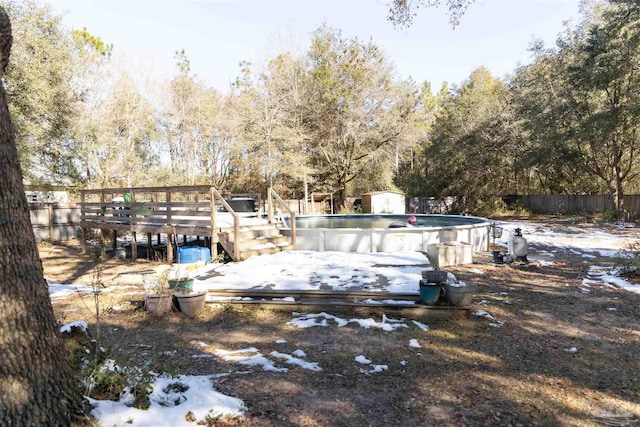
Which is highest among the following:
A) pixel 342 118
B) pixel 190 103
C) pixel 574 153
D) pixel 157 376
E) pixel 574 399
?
pixel 190 103

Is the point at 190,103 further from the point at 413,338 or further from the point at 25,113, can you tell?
the point at 413,338

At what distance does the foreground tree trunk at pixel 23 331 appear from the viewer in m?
1.78

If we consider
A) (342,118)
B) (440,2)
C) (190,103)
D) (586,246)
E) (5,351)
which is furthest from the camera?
(190,103)

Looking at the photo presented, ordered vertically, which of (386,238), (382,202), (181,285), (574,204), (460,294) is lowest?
(460,294)

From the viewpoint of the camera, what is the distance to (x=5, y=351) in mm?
1776

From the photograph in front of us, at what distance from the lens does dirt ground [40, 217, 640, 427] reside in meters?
2.69

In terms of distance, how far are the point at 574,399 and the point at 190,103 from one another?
25073 mm

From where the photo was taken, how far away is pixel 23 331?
1.86 metres

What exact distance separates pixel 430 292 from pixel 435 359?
4.45 feet

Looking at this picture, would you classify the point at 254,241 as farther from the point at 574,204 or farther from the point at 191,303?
the point at 574,204

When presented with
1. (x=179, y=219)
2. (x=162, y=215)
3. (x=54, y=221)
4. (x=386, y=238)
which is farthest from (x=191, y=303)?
(x=54, y=221)

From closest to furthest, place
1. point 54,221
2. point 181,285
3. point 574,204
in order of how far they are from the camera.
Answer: point 181,285, point 54,221, point 574,204

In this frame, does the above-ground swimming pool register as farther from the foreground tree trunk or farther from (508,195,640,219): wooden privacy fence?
(508,195,640,219): wooden privacy fence

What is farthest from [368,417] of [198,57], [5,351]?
[198,57]
